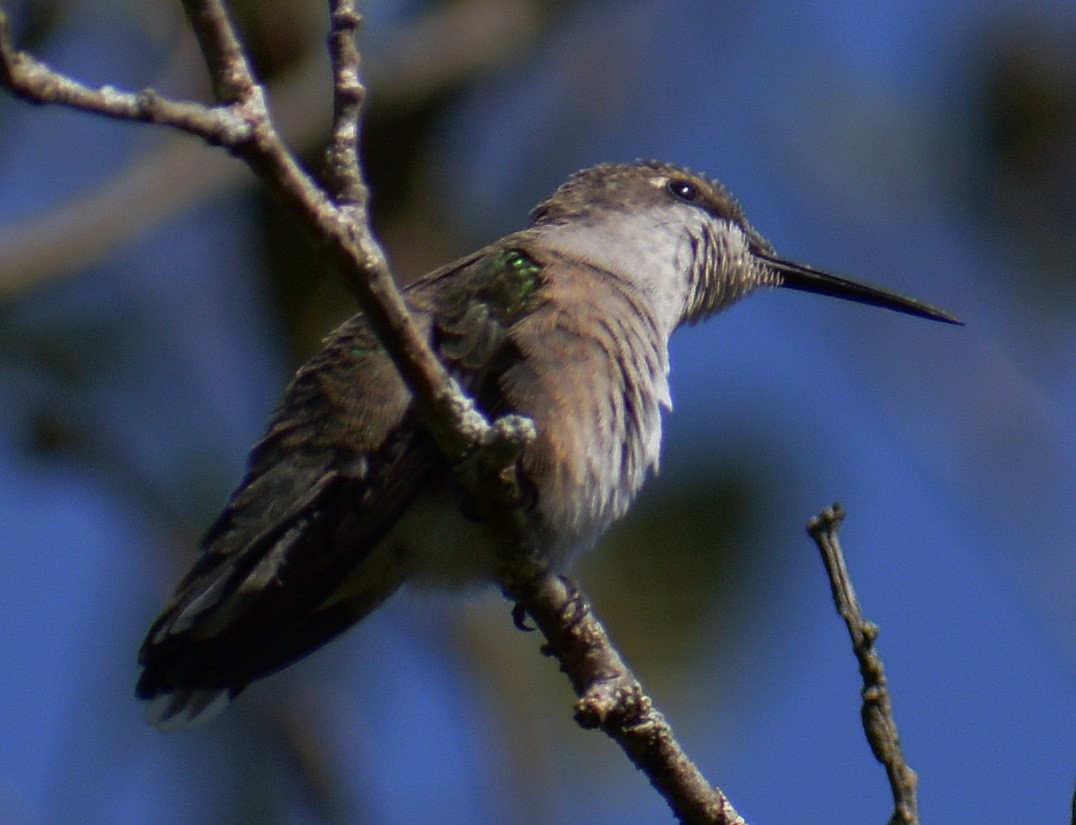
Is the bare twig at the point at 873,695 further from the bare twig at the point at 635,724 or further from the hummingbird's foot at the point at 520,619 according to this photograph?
the hummingbird's foot at the point at 520,619

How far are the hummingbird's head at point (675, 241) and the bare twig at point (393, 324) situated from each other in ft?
5.60

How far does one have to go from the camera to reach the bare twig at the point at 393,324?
8.68 feet

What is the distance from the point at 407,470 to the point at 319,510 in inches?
10.7

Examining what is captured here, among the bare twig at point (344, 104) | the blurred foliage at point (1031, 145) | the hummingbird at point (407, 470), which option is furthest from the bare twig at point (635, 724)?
the blurred foliage at point (1031, 145)

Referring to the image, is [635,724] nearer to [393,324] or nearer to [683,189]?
[393,324]

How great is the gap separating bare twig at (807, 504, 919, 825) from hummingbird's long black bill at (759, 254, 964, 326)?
2.77 m

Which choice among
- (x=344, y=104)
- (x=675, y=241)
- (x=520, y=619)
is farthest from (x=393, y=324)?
(x=675, y=241)

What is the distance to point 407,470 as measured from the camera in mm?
4016

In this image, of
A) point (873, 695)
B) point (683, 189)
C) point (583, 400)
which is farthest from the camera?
point (683, 189)

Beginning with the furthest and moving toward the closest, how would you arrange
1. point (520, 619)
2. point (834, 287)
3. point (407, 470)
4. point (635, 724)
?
point (834, 287), point (520, 619), point (407, 470), point (635, 724)

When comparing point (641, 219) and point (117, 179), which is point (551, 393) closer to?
point (641, 219)

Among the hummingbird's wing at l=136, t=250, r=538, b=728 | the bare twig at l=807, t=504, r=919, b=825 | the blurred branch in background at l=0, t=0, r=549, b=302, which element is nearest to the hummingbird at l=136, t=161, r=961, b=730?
the hummingbird's wing at l=136, t=250, r=538, b=728

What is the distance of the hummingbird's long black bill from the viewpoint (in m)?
6.04

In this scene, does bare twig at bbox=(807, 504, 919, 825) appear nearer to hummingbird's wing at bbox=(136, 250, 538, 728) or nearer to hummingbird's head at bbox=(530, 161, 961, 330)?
hummingbird's wing at bbox=(136, 250, 538, 728)
